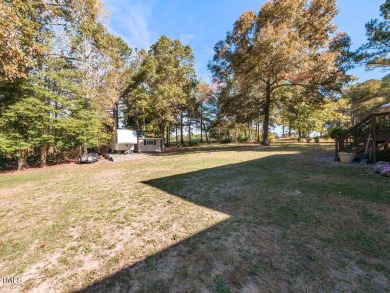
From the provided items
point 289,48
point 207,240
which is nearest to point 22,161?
point 207,240

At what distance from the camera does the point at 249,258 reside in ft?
8.17

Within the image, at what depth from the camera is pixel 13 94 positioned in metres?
13.2

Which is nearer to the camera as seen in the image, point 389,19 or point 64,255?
point 64,255

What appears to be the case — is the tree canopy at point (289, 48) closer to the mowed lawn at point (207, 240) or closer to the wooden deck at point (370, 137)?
the wooden deck at point (370, 137)

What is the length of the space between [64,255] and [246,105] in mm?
20169

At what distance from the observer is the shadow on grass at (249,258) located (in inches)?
82.6

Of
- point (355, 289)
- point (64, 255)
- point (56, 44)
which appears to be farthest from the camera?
point (56, 44)

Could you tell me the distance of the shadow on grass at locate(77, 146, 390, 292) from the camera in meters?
2.10

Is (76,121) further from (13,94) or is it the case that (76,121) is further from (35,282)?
(35,282)

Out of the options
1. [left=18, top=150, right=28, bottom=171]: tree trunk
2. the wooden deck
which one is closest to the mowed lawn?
the wooden deck

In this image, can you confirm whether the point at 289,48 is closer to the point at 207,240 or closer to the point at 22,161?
the point at 207,240

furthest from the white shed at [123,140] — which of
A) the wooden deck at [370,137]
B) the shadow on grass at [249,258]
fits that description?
the wooden deck at [370,137]

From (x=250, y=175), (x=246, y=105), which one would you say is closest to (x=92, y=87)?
(x=246, y=105)

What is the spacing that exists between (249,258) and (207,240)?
2.31ft
